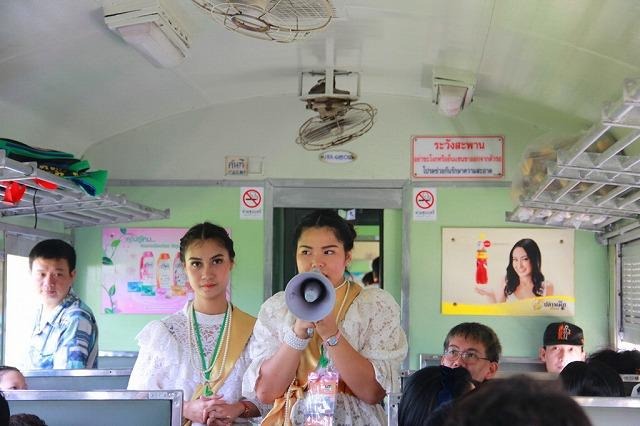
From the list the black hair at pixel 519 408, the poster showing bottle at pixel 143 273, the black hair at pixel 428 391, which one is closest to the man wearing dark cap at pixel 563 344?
the poster showing bottle at pixel 143 273

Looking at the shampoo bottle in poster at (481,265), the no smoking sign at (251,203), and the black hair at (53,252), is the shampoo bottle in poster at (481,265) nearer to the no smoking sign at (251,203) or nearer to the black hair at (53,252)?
the no smoking sign at (251,203)

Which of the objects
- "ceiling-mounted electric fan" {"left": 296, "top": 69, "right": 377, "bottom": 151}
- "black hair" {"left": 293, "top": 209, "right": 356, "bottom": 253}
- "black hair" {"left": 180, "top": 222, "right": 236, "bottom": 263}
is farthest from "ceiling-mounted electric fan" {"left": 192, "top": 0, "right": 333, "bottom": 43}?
"ceiling-mounted electric fan" {"left": 296, "top": 69, "right": 377, "bottom": 151}

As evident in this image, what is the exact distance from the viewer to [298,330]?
8.59 feet

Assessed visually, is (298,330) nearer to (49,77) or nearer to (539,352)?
(49,77)

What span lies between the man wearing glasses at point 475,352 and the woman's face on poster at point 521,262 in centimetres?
244

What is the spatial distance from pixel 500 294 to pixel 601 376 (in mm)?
2913

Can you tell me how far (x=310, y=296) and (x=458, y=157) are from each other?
4000 millimetres

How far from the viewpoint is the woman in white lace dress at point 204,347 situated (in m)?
3.11

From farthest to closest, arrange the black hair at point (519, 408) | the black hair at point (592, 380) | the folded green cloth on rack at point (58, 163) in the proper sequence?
the folded green cloth on rack at point (58, 163), the black hair at point (592, 380), the black hair at point (519, 408)

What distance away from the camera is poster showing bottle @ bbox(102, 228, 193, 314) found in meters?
6.44

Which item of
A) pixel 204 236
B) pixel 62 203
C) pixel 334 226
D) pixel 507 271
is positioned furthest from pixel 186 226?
pixel 334 226

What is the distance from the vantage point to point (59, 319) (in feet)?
14.3

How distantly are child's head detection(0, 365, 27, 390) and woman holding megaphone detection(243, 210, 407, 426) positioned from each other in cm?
151

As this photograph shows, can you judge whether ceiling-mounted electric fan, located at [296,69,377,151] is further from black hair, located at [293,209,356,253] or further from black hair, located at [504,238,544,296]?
black hair, located at [293,209,356,253]
